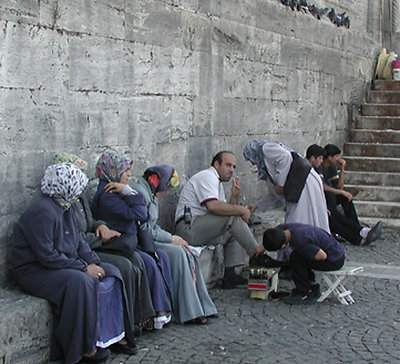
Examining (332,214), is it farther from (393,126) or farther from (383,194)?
(393,126)

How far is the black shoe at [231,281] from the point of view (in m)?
7.15

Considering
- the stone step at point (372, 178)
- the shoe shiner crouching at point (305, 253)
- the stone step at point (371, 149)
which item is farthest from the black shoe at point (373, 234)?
the stone step at point (371, 149)

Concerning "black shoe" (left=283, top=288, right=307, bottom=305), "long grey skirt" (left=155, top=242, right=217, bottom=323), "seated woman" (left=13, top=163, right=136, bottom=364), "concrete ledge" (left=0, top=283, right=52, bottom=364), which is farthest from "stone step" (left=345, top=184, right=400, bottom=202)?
"concrete ledge" (left=0, top=283, right=52, bottom=364)

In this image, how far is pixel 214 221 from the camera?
22.9ft

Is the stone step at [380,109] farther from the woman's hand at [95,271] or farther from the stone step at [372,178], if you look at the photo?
the woman's hand at [95,271]

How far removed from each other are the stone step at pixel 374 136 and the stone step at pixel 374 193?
1263 millimetres

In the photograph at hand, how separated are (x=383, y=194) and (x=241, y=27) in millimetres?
3812

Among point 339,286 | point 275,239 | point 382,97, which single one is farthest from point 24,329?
point 382,97

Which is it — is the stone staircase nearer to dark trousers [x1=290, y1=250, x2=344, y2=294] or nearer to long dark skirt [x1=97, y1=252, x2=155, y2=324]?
A: dark trousers [x1=290, y1=250, x2=344, y2=294]

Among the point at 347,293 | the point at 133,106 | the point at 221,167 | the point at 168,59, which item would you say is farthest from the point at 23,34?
the point at 347,293

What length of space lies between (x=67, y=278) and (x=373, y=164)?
25.6ft

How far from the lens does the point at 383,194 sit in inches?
434

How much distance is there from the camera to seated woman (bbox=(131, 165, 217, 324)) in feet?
19.6

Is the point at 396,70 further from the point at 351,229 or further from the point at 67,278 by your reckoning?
the point at 67,278
